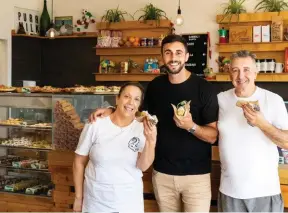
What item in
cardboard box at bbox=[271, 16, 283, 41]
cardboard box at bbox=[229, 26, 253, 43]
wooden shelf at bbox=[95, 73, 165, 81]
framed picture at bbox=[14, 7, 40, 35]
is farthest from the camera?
framed picture at bbox=[14, 7, 40, 35]

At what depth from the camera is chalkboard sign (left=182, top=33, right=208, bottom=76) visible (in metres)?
6.46

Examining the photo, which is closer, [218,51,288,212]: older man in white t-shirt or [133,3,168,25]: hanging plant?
[218,51,288,212]: older man in white t-shirt

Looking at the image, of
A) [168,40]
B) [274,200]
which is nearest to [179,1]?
[168,40]

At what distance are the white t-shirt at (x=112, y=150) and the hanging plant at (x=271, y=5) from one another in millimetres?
4419

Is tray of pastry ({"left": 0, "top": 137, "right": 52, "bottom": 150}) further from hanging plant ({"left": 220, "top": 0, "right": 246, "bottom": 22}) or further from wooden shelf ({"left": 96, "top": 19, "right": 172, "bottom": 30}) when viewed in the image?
hanging plant ({"left": 220, "top": 0, "right": 246, "bottom": 22})

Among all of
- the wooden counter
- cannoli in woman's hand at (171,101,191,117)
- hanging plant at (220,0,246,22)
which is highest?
hanging plant at (220,0,246,22)

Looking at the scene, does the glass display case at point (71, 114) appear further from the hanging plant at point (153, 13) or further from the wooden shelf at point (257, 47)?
the hanging plant at point (153, 13)

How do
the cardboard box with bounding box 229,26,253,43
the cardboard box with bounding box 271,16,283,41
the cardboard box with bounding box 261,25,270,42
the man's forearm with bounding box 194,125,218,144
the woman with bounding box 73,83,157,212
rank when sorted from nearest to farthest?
the woman with bounding box 73,83,157,212
the man's forearm with bounding box 194,125,218,144
the cardboard box with bounding box 271,16,283,41
the cardboard box with bounding box 261,25,270,42
the cardboard box with bounding box 229,26,253,43

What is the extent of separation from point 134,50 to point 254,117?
15.7ft

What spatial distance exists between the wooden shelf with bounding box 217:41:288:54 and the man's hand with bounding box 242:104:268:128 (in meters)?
4.18

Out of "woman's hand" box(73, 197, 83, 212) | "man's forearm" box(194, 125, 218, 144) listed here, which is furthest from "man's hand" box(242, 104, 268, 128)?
"woman's hand" box(73, 197, 83, 212)

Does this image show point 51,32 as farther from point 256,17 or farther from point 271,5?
point 271,5

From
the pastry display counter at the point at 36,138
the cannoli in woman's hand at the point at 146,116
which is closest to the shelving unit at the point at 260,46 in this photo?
the pastry display counter at the point at 36,138

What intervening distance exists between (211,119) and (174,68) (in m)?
0.36
